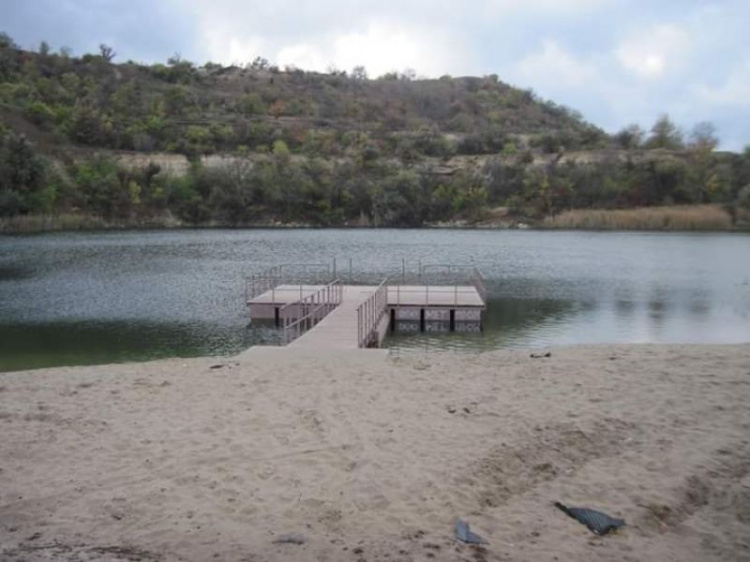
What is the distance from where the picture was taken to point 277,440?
776cm

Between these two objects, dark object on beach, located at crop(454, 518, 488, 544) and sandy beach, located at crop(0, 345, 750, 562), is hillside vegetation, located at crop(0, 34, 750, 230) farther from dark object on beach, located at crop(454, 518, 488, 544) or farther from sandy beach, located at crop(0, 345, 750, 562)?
dark object on beach, located at crop(454, 518, 488, 544)

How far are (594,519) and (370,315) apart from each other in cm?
1361

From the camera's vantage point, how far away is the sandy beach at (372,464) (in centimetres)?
526

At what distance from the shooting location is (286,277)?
105ft

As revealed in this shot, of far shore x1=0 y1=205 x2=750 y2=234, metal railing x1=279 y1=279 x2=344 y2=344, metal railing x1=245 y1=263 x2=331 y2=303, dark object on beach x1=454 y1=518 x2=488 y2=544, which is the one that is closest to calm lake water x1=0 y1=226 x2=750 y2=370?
metal railing x1=245 y1=263 x2=331 y2=303

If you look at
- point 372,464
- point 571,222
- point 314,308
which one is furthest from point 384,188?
Answer: point 372,464

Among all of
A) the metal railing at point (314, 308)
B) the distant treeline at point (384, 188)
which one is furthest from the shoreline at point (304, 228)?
the metal railing at point (314, 308)

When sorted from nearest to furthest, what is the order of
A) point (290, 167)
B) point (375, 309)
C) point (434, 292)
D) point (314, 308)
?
point (375, 309)
point (314, 308)
point (434, 292)
point (290, 167)

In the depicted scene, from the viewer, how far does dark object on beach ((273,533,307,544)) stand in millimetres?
5195

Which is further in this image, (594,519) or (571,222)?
(571,222)

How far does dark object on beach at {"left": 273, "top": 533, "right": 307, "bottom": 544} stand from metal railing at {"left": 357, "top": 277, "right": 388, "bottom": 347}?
10.4m

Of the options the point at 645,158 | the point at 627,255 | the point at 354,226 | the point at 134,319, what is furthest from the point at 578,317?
the point at 645,158

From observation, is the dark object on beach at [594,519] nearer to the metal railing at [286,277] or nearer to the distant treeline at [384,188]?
the metal railing at [286,277]

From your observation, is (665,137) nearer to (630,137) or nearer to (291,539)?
(630,137)
